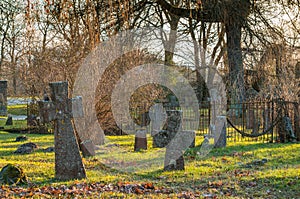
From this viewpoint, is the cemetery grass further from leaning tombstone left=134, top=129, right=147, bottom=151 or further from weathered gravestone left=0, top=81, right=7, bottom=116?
weathered gravestone left=0, top=81, right=7, bottom=116

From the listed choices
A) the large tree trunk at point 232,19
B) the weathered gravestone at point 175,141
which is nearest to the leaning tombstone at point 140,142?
the weathered gravestone at point 175,141

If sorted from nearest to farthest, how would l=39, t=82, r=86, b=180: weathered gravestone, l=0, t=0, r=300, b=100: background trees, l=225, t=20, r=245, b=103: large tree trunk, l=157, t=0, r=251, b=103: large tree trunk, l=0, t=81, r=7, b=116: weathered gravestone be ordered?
l=39, t=82, r=86, b=180: weathered gravestone → l=0, t=0, r=300, b=100: background trees → l=157, t=0, r=251, b=103: large tree trunk → l=225, t=20, r=245, b=103: large tree trunk → l=0, t=81, r=7, b=116: weathered gravestone

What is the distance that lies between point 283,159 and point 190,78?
15232 millimetres

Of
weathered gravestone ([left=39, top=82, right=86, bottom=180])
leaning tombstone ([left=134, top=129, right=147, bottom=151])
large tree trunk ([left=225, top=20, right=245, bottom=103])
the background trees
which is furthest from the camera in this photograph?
large tree trunk ([left=225, top=20, right=245, bottom=103])

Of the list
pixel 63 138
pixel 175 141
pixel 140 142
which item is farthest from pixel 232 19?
→ pixel 63 138

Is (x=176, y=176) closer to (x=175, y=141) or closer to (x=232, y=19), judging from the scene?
(x=175, y=141)

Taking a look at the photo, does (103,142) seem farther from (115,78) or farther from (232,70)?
(232,70)

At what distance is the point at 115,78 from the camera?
1355 centimetres

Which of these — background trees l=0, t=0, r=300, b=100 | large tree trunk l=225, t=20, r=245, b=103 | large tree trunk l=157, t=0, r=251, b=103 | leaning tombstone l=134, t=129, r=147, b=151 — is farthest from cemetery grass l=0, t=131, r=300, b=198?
large tree trunk l=225, t=20, r=245, b=103

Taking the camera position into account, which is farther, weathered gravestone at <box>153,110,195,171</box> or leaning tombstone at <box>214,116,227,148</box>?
leaning tombstone at <box>214,116,227,148</box>

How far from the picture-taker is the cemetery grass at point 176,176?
21.3 ft

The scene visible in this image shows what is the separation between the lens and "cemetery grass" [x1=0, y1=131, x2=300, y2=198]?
6.50 metres

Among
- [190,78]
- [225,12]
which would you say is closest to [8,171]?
[225,12]

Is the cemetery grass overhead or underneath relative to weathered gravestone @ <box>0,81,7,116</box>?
underneath
